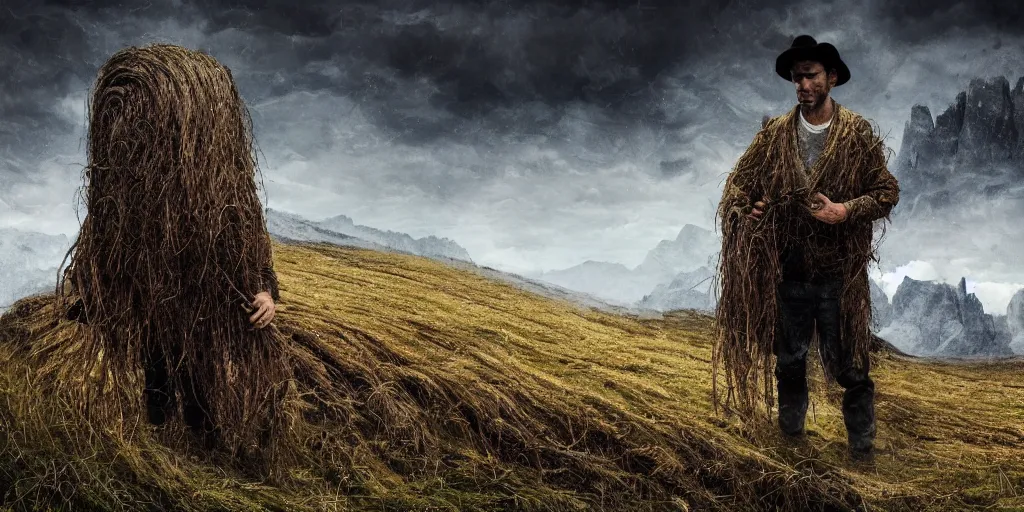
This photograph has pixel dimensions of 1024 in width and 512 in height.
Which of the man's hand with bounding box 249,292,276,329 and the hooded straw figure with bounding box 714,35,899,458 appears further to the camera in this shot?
the hooded straw figure with bounding box 714,35,899,458

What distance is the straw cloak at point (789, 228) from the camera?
149 inches

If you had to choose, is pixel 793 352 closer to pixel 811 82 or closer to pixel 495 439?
pixel 811 82

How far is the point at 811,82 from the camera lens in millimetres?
3734

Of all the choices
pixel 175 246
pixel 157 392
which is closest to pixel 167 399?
pixel 157 392

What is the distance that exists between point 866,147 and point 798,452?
5.39 ft

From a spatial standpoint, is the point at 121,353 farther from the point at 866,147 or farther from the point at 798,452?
the point at 866,147

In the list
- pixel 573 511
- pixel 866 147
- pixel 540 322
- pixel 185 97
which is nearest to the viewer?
pixel 185 97

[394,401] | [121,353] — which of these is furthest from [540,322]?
[121,353]

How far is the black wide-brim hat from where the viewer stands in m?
3.63

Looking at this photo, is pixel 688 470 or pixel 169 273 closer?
pixel 169 273

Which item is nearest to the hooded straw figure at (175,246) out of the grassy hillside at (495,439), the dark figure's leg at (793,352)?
the grassy hillside at (495,439)

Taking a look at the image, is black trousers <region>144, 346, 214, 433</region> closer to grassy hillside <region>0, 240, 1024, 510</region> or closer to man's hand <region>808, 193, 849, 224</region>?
grassy hillside <region>0, 240, 1024, 510</region>

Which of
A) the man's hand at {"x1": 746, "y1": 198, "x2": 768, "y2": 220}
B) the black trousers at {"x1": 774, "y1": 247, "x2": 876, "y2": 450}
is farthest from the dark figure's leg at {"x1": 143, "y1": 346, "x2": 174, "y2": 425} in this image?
the black trousers at {"x1": 774, "y1": 247, "x2": 876, "y2": 450}

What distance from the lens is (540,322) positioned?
18.7 feet
